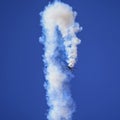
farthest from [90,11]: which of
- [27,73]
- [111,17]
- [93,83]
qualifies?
[27,73]

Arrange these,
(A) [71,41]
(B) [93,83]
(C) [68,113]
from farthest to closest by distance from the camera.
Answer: (B) [93,83]
(C) [68,113]
(A) [71,41]

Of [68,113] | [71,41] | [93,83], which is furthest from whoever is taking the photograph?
[93,83]

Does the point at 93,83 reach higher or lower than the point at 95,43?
lower

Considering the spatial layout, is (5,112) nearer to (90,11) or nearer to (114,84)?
(114,84)

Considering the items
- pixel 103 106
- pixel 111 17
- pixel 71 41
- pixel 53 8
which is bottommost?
pixel 103 106

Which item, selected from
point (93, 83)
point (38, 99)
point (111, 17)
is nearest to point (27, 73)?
point (38, 99)

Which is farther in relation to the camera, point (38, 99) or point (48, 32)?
point (38, 99)
